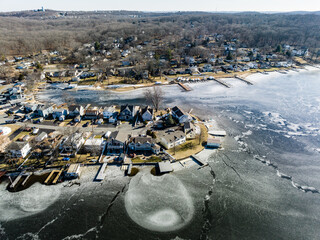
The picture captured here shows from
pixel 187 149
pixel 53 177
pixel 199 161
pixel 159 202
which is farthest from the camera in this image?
pixel 187 149

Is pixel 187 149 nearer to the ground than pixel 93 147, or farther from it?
nearer to the ground

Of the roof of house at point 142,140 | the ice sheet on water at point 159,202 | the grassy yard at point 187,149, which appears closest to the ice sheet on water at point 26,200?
the ice sheet on water at point 159,202

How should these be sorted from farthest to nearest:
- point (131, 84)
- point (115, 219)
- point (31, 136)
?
point (131, 84) < point (31, 136) < point (115, 219)

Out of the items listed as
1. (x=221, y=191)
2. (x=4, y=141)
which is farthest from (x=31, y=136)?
(x=221, y=191)

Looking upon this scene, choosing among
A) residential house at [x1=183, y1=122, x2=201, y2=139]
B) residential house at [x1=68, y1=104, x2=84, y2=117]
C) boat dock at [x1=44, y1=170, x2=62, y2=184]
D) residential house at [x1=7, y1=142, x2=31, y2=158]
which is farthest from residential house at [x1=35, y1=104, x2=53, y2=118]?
residential house at [x1=183, y1=122, x2=201, y2=139]

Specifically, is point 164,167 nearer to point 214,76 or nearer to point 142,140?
point 142,140

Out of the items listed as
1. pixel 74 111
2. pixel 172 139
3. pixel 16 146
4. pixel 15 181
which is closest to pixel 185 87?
pixel 172 139

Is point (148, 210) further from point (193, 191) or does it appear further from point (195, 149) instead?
point (195, 149)
